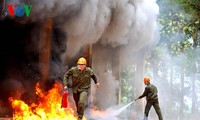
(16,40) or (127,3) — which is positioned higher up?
(127,3)

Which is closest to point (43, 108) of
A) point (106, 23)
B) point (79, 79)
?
point (79, 79)

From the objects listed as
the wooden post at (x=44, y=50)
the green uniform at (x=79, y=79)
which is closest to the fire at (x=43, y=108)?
the wooden post at (x=44, y=50)

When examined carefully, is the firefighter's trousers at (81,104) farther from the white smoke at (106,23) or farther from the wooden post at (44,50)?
the wooden post at (44,50)

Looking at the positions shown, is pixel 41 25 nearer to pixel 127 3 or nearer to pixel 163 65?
pixel 127 3

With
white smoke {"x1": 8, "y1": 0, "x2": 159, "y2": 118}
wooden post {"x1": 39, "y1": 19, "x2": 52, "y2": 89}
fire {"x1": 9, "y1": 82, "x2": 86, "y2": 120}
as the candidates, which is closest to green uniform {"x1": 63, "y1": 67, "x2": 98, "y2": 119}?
fire {"x1": 9, "y1": 82, "x2": 86, "y2": 120}

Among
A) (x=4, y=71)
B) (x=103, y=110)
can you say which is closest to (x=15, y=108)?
(x=4, y=71)

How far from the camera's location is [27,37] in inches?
557

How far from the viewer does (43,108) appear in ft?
41.0

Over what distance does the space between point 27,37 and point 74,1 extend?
7.36 feet

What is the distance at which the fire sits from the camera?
1172 cm

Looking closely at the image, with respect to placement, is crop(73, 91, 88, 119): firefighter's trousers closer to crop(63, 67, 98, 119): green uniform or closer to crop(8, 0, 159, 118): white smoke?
crop(63, 67, 98, 119): green uniform

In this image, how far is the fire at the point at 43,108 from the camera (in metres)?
11.7

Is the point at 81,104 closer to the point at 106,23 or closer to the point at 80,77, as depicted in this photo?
the point at 80,77

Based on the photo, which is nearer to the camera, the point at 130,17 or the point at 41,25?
the point at 41,25
